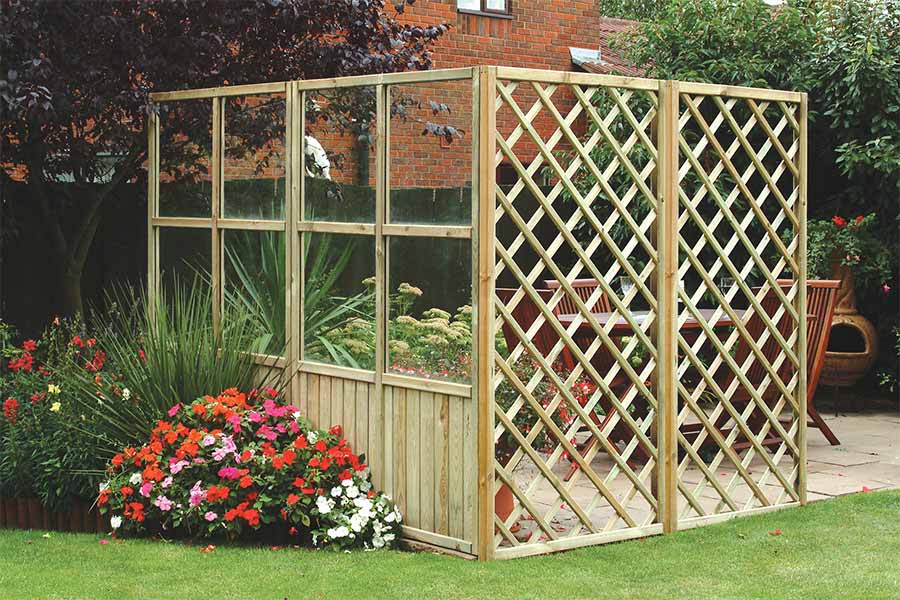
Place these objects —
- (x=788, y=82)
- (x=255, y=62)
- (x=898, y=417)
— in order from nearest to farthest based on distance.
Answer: (x=255, y=62) < (x=898, y=417) < (x=788, y=82)

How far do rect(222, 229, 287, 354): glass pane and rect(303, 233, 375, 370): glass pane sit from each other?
0.21 meters

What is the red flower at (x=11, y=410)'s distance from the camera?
20.4ft

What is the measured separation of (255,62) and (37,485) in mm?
3166

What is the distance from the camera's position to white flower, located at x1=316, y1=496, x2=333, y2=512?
17.2 feet

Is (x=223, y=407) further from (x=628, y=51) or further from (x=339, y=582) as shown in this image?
(x=628, y=51)

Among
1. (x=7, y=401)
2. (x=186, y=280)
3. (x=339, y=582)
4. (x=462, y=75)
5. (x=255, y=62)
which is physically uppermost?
(x=255, y=62)

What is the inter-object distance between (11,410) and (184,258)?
1141 millimetres

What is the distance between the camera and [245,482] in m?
5.32

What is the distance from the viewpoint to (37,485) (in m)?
5.93

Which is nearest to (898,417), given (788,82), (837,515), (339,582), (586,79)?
(788,82)

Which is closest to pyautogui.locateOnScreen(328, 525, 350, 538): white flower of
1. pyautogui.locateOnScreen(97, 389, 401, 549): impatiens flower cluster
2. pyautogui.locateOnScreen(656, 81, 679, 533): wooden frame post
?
pyautogui.locateOnScreen(97, 389, 401, 549): impatiens flower cluster

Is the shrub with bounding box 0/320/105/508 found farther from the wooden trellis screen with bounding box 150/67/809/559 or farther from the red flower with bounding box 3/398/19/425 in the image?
the wooden trellis screen with bounding box 150/67/809/559

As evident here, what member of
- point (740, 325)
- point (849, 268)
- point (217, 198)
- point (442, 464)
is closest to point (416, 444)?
point (442, 464)

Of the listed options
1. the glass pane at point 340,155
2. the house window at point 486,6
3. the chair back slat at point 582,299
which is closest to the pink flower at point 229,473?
the glass pane at point 340,155
